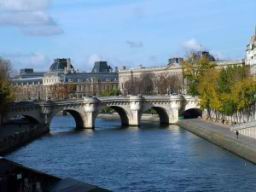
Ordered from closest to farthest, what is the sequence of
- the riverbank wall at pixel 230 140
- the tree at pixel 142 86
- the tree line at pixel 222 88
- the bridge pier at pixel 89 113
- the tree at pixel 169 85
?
the riverbank wall at pixel 230 140, the tree line at pixel 222 88, the bridge pier at pixel 89 113, the tree at pixel 169 85, the tree at pixel 142 86

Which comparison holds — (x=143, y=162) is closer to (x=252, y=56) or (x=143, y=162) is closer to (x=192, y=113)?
(x=252, y=56)

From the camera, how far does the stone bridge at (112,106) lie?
91.6 metres

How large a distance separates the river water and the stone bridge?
14916mm

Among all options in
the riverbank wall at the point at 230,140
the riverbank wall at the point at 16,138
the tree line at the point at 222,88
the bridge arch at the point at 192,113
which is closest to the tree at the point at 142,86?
the bridge arch at the point at 192,113

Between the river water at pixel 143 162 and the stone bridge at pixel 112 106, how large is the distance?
48.9ft

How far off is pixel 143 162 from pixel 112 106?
49537 millimetres

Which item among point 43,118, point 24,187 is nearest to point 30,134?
point 43,118

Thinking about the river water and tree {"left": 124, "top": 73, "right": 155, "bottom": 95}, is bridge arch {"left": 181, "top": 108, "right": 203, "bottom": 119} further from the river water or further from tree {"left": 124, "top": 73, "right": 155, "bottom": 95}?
tree {"left": 124, "top": 73, "right": 155, "bottom": 95}

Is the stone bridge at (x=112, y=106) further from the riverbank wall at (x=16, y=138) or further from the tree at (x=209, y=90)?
the tree at (x=209, y=90)

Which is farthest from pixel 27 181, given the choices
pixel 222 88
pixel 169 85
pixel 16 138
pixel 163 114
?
pixel 169 85

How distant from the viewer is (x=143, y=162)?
5131 centimetres

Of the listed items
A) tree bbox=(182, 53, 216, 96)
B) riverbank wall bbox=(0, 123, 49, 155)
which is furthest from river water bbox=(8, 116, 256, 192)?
tree bbox=(182, 53, 216, 96)

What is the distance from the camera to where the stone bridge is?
300 ft

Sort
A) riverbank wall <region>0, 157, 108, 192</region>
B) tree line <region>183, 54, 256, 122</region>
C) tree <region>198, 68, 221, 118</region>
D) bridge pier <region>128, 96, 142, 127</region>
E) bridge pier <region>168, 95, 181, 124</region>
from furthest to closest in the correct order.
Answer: bridge pier <region>168, 95, 181, 124</region> → bridge pier <region>128, 96, 142, 127</region> → tree <region>198, 68, 221, 118</region> → tree line <region>183, 54, 256, 122</region> → riverbank wall <region>0, 157, 108, 192</region>
